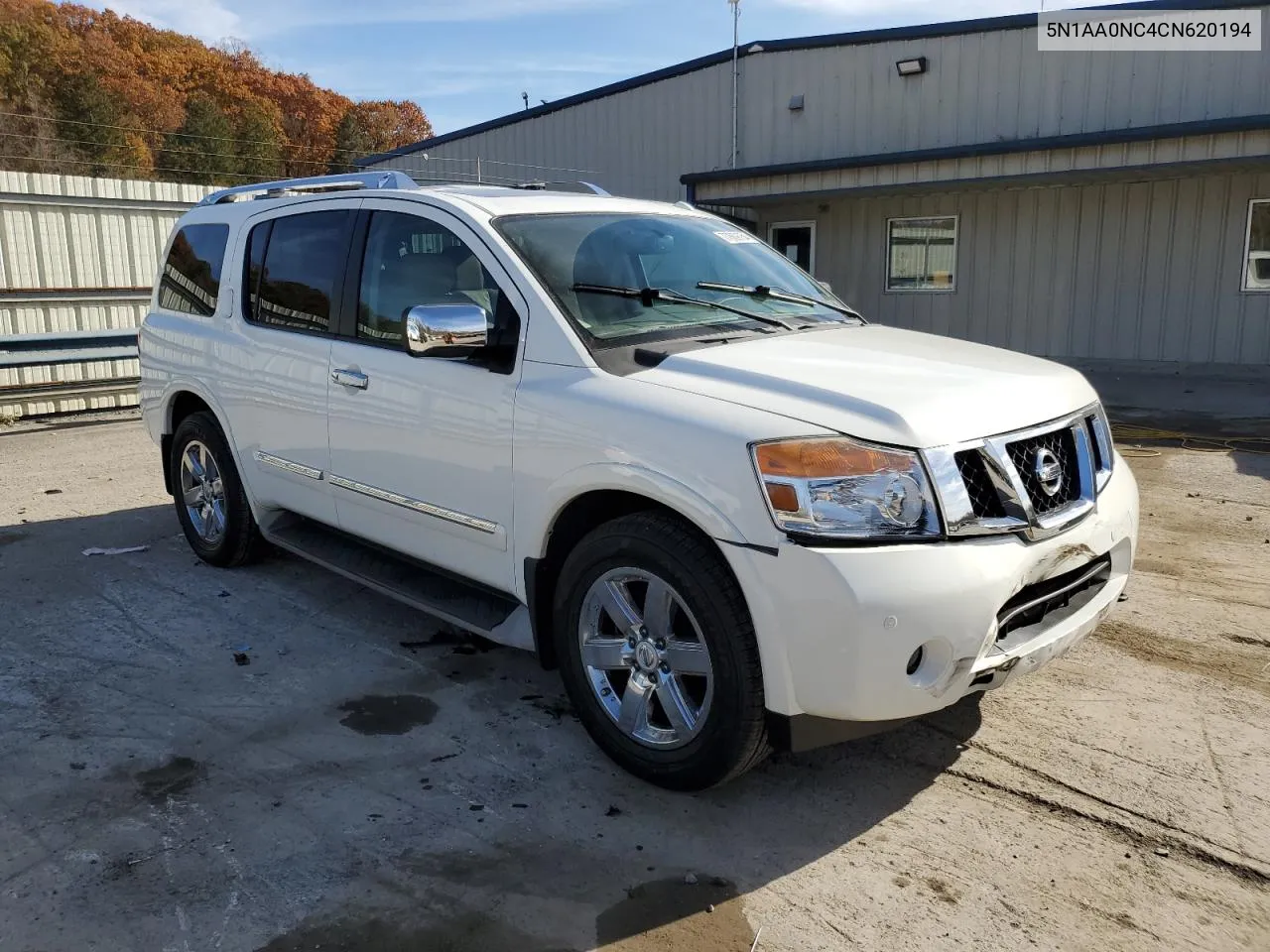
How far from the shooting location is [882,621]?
8.76ft

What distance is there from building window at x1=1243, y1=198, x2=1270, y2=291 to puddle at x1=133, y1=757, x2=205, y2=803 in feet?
49.2

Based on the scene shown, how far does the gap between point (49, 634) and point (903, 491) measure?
4.08 m

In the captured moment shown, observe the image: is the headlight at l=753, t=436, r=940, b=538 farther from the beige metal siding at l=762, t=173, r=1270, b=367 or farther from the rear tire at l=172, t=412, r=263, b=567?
the beige metal siding at l=762, t=173, r=1270, b=367

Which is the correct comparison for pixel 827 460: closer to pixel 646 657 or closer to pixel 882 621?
pixel 882 621

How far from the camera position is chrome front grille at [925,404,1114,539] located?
2812 mm

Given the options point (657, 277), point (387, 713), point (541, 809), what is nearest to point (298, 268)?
point (657, 277)

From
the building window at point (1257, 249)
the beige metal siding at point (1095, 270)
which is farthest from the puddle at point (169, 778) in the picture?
the building window at point (1257, 249)

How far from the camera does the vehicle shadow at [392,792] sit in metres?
2.70

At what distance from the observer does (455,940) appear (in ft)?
8.50

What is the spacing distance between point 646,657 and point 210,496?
3.45 meters

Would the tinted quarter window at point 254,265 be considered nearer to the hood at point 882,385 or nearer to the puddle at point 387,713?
the puddle at point 387,713

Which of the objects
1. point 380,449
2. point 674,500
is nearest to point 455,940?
point 674,500

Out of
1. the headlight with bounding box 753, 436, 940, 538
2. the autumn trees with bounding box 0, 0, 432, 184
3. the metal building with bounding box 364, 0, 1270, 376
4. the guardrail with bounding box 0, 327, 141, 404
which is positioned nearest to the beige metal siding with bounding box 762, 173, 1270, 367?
the metal building with bounding box 364, 0, 1270, 376

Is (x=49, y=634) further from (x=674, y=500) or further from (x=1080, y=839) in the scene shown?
(x=1080, y=839)
